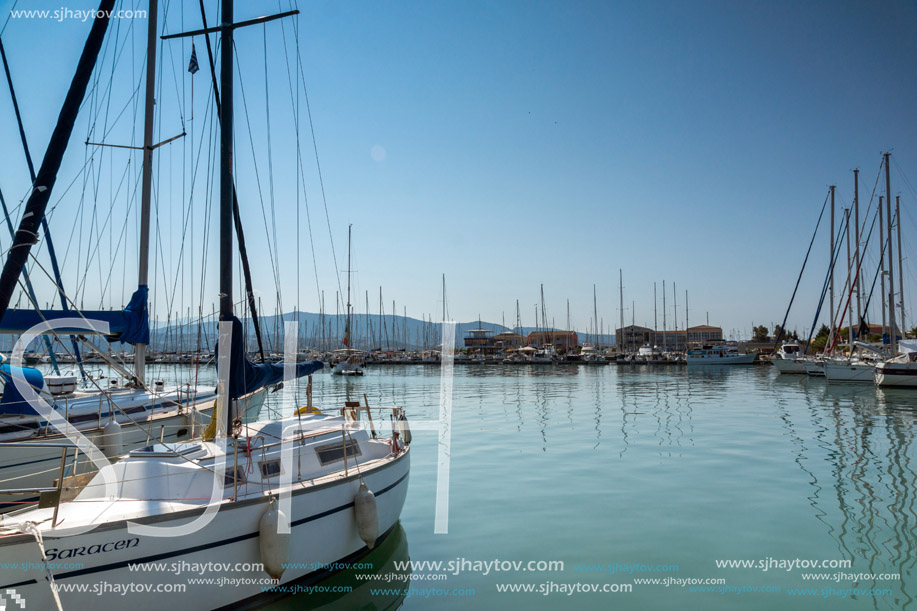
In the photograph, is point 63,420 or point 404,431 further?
point 63,420

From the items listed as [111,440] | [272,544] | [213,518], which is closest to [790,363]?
[111,440]

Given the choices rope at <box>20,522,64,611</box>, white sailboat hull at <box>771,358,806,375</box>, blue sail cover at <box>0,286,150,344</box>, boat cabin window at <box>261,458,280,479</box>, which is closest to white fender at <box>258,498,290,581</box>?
boat cabin window at <box>261,458,280,479</box>

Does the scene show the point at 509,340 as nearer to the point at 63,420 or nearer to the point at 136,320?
the point at 136,320

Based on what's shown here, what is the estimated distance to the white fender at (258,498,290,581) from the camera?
25.4ft

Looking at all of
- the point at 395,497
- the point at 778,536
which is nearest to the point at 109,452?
the point at 395,497

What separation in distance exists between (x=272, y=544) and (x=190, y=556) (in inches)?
41.7

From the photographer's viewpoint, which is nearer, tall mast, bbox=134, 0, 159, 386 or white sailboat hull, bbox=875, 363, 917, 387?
tall mast, bbox=134, 0, 159, 386

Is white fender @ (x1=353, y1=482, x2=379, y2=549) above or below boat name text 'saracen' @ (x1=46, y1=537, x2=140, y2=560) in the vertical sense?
below

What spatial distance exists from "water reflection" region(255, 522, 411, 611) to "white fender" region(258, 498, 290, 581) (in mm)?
795

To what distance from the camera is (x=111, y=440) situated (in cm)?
1325

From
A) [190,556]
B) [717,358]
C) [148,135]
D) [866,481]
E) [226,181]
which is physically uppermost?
[148,135]

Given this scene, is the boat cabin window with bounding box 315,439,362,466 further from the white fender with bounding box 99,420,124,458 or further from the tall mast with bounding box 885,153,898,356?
the tall mast with bounding box 885,153,898,356

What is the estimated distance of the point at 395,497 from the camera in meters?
10.8

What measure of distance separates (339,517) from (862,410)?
3093 centimetres
